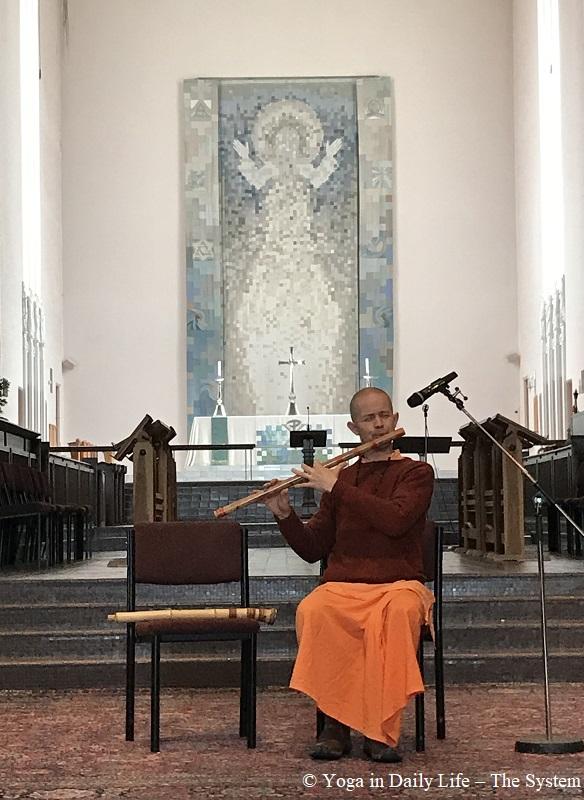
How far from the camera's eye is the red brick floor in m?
3.59

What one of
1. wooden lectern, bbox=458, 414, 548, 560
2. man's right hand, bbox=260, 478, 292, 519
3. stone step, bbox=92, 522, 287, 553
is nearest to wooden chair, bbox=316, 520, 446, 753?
man's right hand, bbox=260, 478, 292, 519

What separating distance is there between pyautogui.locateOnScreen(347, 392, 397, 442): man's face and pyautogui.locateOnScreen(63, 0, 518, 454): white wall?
14.1 m

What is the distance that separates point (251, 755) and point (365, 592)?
66 centimetres

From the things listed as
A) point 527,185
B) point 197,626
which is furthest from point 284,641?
point 527,185

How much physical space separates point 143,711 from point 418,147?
49.5ft

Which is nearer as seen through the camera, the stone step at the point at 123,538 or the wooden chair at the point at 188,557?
the wooden chair at the point at 188,557

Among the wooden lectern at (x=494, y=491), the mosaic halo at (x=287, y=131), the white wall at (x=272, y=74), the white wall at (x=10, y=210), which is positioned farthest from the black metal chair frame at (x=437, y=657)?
the mosaic halo at (x=287, y=131)

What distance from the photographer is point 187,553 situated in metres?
4.64

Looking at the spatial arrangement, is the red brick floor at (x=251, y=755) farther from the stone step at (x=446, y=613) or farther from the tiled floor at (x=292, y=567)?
the tiled floor at (x=292, y=567)

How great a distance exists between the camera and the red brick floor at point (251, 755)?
3594mm

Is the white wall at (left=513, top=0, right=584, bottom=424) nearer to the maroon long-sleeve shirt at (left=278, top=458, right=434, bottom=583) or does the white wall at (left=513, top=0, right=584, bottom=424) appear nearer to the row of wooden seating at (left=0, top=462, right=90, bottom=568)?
the row of wooden seating at (left=0, top=462, right=90, bottom=568)

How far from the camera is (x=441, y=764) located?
394 cm

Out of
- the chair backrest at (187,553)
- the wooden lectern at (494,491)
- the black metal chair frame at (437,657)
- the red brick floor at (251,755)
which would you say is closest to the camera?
Result: the red brick floor at (251,755)

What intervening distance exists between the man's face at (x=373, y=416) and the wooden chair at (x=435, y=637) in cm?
41
